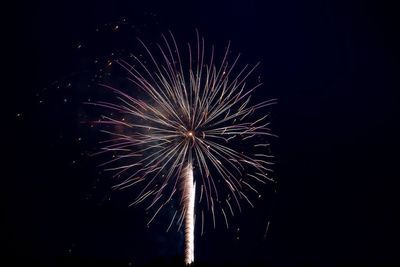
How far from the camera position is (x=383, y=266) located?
37.8 feet

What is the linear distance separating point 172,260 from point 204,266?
1005 mm

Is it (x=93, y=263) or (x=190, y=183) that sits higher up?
(x=190, y=183)

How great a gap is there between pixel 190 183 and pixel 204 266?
25.1 ft

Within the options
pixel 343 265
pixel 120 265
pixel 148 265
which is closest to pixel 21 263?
pixel 120 265

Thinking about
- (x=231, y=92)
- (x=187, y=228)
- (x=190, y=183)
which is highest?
(x=231, y=92)

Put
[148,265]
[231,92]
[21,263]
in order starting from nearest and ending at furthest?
[21,263] < [148,265] < [231,92]

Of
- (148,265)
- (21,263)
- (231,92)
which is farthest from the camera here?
(231,92)

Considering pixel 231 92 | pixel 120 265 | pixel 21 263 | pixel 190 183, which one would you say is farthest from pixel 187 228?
pixel 21 263

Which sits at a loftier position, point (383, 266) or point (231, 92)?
point (231, 92)

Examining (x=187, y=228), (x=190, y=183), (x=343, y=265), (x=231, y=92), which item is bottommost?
(x=343, y=265)

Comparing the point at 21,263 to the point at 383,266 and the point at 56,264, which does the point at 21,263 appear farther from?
the point at 383,266

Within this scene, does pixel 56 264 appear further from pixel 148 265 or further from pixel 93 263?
pixel 148 265

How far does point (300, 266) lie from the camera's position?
1144 cm

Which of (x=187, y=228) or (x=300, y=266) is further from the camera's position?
(x=187, y=228)
